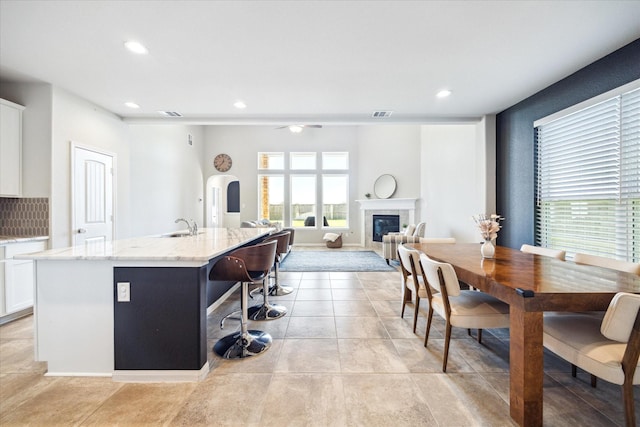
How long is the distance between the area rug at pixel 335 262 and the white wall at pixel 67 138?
3.14 m

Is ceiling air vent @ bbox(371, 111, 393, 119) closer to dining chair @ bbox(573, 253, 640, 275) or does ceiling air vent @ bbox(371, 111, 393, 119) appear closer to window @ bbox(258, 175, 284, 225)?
dining chair @ bbox(573, 253, 640, 275)

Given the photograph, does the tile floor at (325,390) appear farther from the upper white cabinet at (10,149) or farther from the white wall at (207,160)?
the white wall at (207,160)

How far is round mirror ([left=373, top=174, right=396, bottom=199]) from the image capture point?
7.93 m

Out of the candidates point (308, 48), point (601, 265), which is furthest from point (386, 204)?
point (308, 48)

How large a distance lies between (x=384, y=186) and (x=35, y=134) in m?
7.07

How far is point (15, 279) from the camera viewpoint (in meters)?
2.83

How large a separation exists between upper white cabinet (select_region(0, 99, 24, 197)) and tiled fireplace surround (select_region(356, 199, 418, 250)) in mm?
6836

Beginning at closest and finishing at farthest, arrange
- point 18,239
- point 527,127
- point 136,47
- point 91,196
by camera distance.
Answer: point 136,47 < point 18,239 < point 527,127 < point 91,196

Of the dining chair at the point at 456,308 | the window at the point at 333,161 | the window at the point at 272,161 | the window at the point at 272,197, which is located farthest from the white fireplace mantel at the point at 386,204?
the dining chair at the point at 456,308

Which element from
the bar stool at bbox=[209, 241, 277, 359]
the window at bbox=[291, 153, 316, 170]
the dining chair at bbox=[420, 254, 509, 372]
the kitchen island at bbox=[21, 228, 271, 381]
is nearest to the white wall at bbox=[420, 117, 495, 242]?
the dining chair at bbox=[420, 254, 509, 372]

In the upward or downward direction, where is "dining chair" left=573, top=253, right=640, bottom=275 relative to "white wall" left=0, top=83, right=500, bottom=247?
downward

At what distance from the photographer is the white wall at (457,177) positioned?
417 cm

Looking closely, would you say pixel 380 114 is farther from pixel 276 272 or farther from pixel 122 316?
pixel 122 316

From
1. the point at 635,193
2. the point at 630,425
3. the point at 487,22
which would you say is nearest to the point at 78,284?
the point at 630,425
